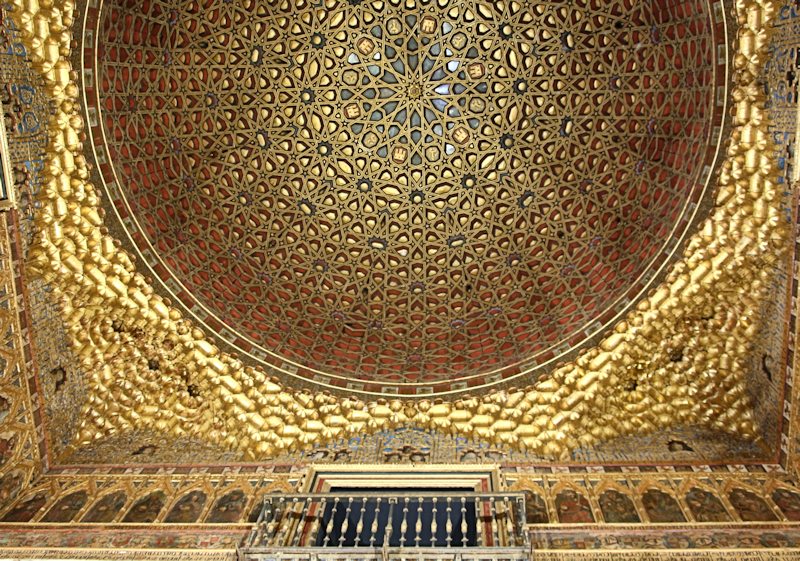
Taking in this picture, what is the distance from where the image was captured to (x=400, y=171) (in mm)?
10406

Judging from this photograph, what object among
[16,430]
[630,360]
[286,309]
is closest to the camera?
[16,430]

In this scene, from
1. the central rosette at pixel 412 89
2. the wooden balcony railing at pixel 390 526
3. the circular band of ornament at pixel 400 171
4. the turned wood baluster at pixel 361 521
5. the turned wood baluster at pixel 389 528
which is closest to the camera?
the wooden balcony railing at pixel 390 526

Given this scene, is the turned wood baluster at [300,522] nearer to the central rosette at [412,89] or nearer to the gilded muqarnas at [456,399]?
the gilded muqarnas at [456,399]

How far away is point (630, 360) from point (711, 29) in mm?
3961

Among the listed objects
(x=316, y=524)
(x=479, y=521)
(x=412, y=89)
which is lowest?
(x=479, y=521)

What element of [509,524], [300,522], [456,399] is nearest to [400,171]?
[456,399]

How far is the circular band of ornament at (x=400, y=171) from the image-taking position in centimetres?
870

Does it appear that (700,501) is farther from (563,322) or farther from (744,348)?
(563,322)

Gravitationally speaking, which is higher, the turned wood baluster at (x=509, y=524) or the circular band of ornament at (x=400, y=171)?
the circular band of ornament at (x=400, y=171)

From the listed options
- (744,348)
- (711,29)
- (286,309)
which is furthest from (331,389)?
(711,29)

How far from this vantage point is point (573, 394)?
8188 mm

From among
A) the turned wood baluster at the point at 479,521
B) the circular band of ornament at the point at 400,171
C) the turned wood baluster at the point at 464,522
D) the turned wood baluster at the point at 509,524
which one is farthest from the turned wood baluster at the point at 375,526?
the circular band of ornament at the point at 400,171

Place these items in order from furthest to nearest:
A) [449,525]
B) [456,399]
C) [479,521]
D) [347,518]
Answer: [456,399] < [347,518] < [479,521] < [449,525]

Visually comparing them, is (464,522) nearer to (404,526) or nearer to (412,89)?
(404,526)
